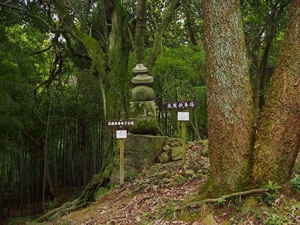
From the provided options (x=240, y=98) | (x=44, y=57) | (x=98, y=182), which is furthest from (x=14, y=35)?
(x=240, y=98)

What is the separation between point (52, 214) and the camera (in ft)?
18.5

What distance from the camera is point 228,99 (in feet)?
8.99

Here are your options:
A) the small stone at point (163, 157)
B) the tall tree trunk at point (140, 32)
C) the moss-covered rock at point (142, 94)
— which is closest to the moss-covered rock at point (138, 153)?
the small stone at point (163, 157)

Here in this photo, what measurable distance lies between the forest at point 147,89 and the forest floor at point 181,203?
82 millimetres

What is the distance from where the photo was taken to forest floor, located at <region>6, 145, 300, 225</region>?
256 cm

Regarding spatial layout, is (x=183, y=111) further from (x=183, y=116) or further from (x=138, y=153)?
(x=138, y=153)

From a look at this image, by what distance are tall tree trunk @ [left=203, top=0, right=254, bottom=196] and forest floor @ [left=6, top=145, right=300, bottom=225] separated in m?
0.20

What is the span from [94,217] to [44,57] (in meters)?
7.54

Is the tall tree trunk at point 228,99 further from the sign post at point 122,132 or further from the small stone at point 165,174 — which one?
the sign post at point 122,132

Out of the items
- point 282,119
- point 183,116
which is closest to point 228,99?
point 282,119

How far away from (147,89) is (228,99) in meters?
3.08

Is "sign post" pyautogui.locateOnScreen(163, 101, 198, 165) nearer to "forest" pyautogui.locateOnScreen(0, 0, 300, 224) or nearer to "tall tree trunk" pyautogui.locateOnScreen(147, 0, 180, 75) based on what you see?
"forest" pyautogui.locateOnScreen(0, 0, 300, 224)

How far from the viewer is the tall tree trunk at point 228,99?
2709 millimetres

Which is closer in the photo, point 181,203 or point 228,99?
point 228,99
